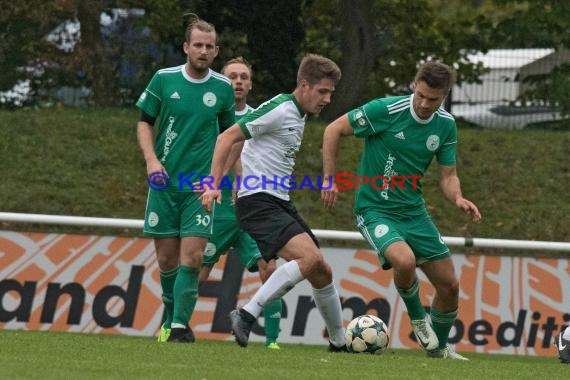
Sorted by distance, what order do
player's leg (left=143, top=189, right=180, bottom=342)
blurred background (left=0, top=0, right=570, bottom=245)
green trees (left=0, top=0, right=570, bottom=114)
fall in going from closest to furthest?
player's leg (left=143, top=189, right=180, bottom=342) < blurred background (left=0, top=0, right=570, bottom=245) < green trees (left=0, top=0, right=570, bottom=114)

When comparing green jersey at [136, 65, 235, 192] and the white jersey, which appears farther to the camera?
green jersey at [136, 65, 235, 192]

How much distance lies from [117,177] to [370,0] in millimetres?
6526

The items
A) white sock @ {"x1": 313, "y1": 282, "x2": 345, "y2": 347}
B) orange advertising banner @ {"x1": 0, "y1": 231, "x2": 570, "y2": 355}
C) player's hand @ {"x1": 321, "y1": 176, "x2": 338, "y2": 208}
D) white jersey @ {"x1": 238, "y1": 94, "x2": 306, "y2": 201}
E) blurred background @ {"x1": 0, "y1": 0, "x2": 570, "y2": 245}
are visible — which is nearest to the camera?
player's hand @ {"x1": 321, "y1": 176, "x2": 338, "y2": 208}

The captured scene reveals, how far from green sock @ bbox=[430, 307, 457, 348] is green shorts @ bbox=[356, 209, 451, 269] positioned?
523 mm

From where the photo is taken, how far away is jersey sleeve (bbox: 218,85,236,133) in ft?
36.8

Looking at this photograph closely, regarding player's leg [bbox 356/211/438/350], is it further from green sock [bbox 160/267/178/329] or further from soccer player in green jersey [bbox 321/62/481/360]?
green sock [bbox 160/267/178/329]

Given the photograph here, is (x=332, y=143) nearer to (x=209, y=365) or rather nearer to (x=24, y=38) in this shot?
(x=209, y=365)

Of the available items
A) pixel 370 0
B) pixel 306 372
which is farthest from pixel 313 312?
pixel 370 0

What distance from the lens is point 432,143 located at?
10758 millimetres

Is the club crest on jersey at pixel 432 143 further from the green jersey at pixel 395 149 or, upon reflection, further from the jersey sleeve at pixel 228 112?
Result: the jersey sleeve at pixel 228 112

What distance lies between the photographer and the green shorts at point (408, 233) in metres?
10.6

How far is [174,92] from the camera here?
11.1 m
